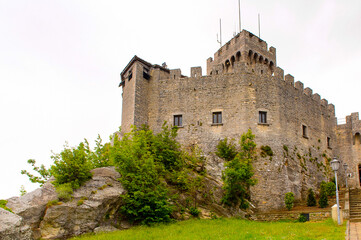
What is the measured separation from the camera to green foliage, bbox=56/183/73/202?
1627 cm

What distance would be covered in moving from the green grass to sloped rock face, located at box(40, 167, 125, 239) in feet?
3.11

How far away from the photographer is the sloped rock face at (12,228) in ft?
39.5

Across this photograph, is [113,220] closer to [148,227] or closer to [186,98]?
[148,227]

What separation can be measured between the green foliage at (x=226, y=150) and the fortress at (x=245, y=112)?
0.45m

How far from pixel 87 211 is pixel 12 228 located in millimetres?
4293

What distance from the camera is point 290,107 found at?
89.0 feet

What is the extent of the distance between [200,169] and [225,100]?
5.88 m

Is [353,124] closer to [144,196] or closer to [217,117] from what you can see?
[217,117]

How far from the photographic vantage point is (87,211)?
Result: 1628 centimetres

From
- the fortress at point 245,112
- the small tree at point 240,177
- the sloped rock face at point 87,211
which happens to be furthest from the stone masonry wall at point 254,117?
the sloped rock face at point 87,211

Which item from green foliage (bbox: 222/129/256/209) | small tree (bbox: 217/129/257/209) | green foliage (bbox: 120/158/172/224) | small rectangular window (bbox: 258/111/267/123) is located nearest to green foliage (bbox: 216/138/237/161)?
small tree (bbox: 217/129/257/209)

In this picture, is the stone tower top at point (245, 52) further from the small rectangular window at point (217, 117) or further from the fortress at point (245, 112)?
the small rectangular window at point (217, 117)

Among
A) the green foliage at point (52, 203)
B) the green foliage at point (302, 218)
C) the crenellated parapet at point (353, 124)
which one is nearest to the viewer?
the green foliage at point (52, 203)

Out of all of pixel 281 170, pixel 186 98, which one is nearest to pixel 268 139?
pixel 281 170
